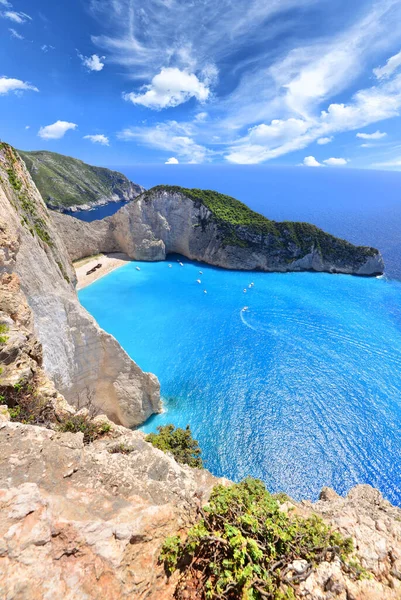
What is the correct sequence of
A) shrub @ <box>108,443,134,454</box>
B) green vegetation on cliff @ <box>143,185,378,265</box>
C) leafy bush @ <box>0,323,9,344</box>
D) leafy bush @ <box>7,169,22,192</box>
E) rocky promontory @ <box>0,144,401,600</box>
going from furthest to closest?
green vegetation on cliff @ <box>143,185,378,265</box>
leafy bush @ <box>7,169,22,192</box>
leafy bush @ <box>0,323,9,344</box>
shrub @ <box>108,443,134,454</box>
rocky promontory @ <box>0,144,401,600</box>

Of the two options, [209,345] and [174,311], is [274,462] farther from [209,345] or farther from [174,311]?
[174,311]

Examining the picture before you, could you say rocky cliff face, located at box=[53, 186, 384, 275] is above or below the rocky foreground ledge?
above

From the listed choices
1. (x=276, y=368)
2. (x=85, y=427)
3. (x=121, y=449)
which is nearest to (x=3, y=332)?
(x=85, y=427)

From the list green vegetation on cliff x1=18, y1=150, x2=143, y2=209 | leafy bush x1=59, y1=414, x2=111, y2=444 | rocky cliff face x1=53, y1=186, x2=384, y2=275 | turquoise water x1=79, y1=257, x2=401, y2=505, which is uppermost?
green vegetation on cliff x1=18, y1=150, x2=143, y2=209

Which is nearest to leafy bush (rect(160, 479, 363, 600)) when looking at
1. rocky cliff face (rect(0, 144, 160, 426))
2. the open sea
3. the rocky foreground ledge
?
the rocky foreground ledge

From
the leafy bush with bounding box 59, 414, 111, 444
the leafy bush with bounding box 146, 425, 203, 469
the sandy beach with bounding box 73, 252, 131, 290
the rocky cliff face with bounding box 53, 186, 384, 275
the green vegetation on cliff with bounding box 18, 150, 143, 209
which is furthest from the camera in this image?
the green vegetation on cliff with bounding box 18, 150, 143, 209

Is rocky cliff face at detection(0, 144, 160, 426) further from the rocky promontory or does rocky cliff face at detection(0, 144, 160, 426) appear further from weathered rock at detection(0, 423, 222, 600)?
weathered rock at detection(0, 423, 222, 600)

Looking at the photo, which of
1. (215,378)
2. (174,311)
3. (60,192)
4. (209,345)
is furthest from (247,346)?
(60,192)

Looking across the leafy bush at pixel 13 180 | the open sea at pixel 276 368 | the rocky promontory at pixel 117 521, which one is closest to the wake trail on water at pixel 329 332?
the open sea at pixel 276 368

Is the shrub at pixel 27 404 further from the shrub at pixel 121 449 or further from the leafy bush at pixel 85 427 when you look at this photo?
the shrub at pixel 121 449
